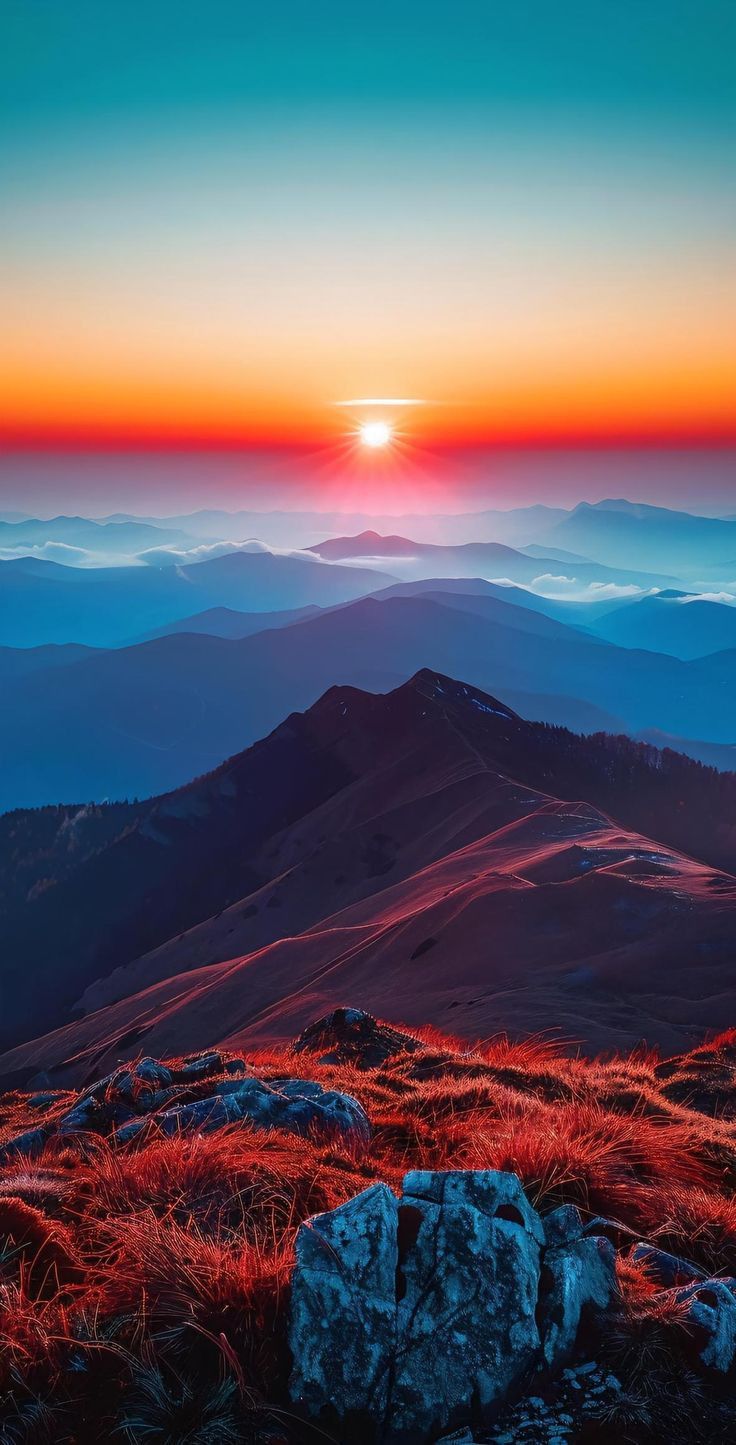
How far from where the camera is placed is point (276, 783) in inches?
5586

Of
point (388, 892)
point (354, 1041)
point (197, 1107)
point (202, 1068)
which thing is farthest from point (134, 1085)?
point (388, 892)

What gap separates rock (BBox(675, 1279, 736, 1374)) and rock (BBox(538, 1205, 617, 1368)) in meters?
0.39

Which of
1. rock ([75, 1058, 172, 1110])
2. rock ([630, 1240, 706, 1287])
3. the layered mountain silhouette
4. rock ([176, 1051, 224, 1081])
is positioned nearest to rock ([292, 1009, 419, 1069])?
rock ([176, 1051, 224, 1081])

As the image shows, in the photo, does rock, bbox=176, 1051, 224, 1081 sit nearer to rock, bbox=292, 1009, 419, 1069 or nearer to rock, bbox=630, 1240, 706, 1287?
rock, bbox=292, 1009, 419, 1069

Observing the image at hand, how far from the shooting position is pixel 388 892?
6469cm

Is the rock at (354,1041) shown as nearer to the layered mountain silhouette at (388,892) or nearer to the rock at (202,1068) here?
the rock at (202,1068)

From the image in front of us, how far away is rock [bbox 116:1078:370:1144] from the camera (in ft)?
25.8

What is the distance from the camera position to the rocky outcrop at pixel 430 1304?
431 centimetres

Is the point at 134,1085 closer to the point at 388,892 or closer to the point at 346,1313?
the point at 346,1313

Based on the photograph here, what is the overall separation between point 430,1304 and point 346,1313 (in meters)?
0.43

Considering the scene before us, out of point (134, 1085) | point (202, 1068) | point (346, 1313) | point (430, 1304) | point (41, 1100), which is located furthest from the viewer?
point (41, 1100)

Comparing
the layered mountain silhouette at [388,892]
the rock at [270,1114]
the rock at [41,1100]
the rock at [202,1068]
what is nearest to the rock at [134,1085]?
the rock at [202,1068]

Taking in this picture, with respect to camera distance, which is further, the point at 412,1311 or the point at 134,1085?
the point at 134,1085

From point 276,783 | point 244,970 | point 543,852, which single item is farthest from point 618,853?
point 276,783
